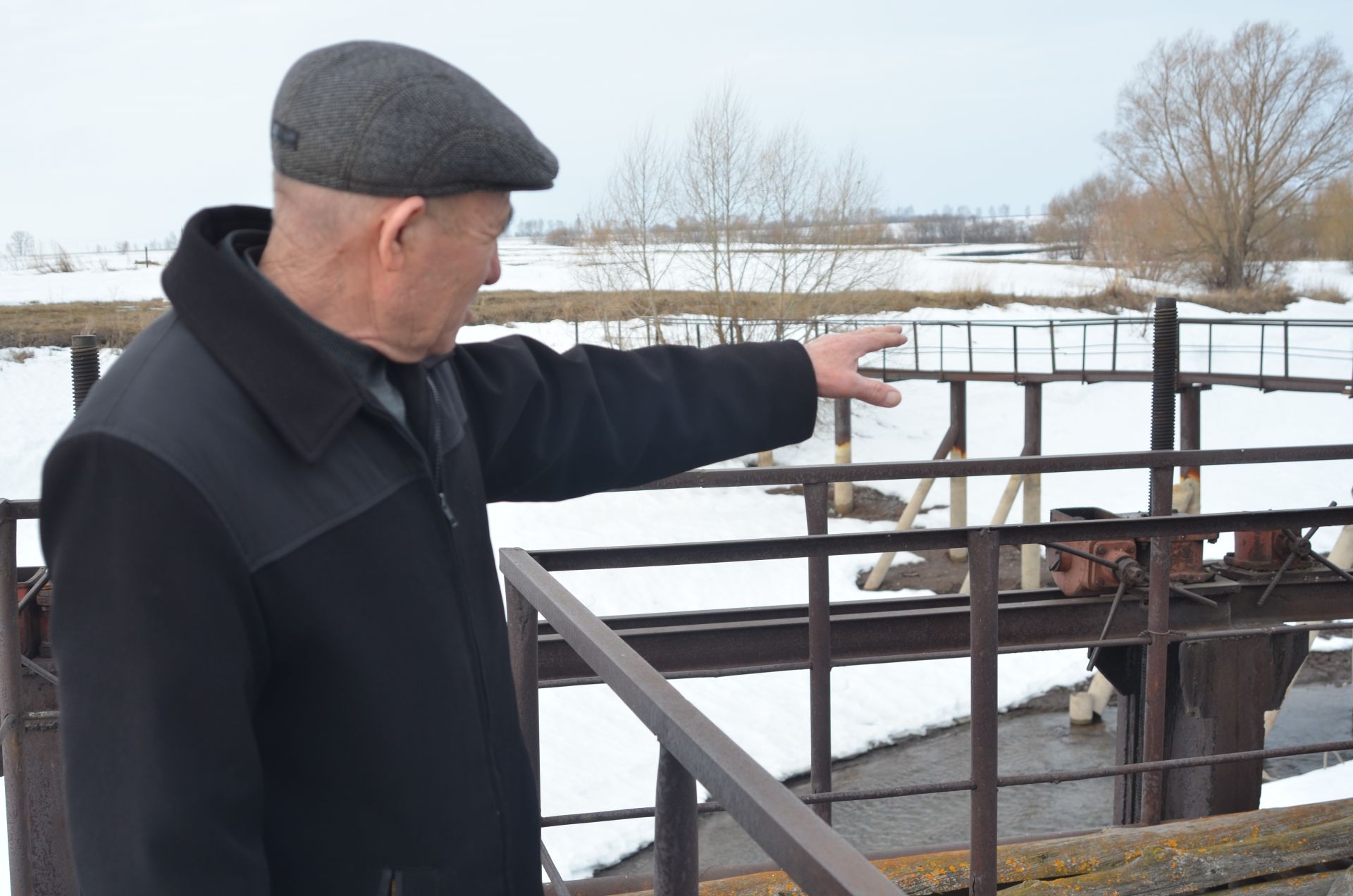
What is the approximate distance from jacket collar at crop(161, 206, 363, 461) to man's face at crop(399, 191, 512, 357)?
4.1 inches

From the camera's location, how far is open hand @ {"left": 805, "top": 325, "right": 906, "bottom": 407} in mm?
1735

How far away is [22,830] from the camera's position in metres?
2.96

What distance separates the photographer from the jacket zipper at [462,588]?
1.17 meters

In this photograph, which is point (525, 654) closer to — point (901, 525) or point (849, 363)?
point (849, 363)

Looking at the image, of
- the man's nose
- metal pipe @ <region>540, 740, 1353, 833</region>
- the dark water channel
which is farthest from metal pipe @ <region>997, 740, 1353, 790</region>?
the dark water channel

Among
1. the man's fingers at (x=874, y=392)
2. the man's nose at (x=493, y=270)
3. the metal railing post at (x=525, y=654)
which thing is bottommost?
the metal railing post at (x=525, y=654)

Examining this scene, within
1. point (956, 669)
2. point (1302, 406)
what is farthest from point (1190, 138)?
point (956, 669)

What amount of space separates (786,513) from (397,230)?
16.4 meters

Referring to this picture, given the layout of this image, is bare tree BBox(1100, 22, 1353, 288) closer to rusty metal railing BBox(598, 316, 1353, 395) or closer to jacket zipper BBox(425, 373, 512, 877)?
rusty metal railing BBox(598, 316, 1353, 395)

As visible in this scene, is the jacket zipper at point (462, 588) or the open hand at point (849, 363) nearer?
the jacket zipper at point (462, 588)

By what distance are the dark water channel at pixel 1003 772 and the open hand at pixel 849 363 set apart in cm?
616

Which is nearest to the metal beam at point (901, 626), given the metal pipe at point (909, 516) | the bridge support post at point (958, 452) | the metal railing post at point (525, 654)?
the metal railing post at point (525, 654)

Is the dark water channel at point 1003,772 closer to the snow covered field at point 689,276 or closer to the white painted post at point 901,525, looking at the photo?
the white painted post at point 901,525

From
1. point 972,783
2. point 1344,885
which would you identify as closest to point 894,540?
point 972,783
